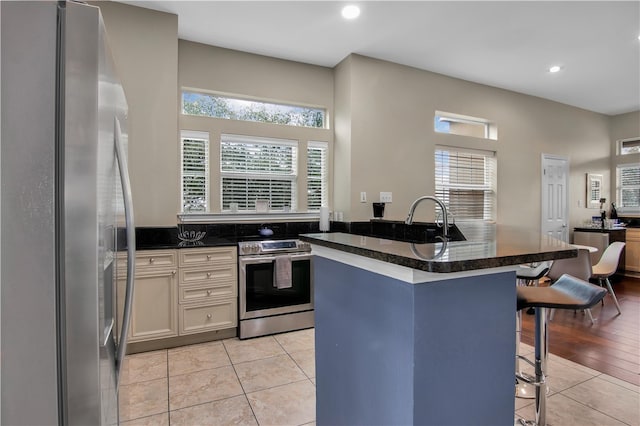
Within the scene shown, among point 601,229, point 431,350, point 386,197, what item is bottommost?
point 431,350

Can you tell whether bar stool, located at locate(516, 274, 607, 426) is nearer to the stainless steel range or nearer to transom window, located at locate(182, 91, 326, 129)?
the stainless steel range

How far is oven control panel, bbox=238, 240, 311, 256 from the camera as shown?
325 cm

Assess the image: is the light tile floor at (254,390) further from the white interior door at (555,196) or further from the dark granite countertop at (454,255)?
the white interior door at (555,196)

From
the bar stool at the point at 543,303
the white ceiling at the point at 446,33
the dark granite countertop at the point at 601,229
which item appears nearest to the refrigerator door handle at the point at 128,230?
the bar stool at the point at 543,303

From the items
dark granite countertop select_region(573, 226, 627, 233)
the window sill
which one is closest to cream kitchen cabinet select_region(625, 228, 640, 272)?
dark granite countertop select_region(573, 226, 627, 233)

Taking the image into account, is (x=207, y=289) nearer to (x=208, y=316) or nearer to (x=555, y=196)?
(x=208, y=316)

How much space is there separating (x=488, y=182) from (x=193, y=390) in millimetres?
4727

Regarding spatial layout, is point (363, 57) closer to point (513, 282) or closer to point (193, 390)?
point (513, 282)

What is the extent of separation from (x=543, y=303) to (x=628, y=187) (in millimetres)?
6797

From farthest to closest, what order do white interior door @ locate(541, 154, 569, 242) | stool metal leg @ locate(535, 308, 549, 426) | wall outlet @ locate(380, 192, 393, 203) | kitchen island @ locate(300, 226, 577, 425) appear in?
1. white interior door @ locate(541, 154, 569, 242)
2. wall outlet @ locate(380, 192, 393, 203)
3. stool metal leg @ locate(535, 308, 549, 426)
4. kitchen island @ locate(300, 226, 577, 425)

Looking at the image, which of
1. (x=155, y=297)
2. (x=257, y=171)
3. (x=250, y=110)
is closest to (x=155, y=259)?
(x=155, y=297)

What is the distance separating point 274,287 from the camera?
3355 millimetres

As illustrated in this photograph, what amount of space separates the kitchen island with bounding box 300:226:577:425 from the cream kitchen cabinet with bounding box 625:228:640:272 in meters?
6.47

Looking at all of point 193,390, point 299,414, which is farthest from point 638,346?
point 193,390
